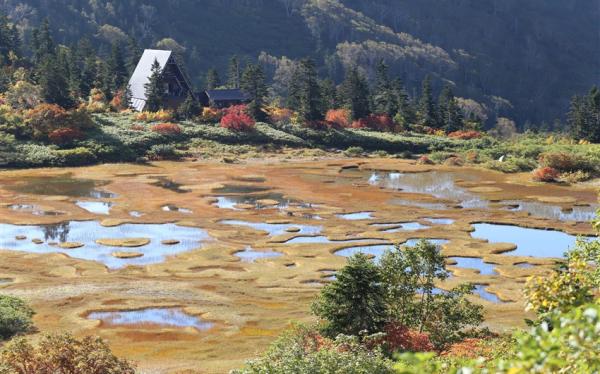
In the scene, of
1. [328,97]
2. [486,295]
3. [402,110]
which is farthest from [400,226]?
[328,97]

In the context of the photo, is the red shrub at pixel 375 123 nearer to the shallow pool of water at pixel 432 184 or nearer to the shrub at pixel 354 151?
the shrub at pixel 354 151

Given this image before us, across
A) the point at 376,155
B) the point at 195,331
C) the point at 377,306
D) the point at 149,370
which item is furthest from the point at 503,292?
the point at 376,155

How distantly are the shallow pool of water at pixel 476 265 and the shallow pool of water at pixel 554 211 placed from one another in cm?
1409

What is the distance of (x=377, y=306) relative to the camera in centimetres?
2525

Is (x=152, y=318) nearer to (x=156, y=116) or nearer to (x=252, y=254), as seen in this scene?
(x=252, y=254)

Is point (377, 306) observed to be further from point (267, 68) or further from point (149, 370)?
point (267, 68)

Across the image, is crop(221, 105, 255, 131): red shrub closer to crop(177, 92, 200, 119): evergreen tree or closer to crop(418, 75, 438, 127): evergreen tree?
crop(177, 92, 200, 119): evergreen tree

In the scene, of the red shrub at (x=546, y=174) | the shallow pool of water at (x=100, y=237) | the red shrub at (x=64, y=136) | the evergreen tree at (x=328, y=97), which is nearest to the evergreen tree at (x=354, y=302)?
the shallow pool of water at (x=100, y=237)

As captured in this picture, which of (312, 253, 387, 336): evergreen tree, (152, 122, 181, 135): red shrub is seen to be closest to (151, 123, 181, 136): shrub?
(152, 122, 181, 135): red shrub

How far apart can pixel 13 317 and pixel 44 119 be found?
5645 cm

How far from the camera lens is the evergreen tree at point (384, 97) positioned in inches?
4309

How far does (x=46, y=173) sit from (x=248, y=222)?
28258mm

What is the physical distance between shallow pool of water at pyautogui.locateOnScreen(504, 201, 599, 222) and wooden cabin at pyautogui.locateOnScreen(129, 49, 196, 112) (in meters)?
52.1

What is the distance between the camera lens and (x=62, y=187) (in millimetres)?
63188
